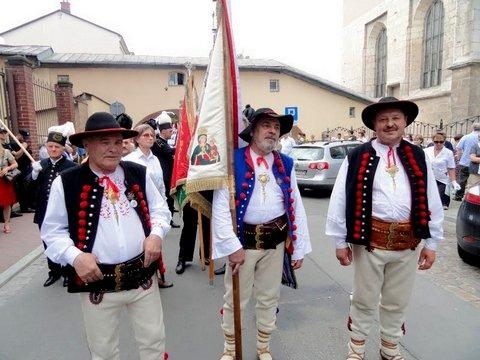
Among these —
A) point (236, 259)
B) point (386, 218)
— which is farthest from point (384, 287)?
point (236, 259)

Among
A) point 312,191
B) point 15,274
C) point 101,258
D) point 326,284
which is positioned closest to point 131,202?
point 101,258

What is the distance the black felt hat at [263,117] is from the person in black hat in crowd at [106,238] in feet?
2.87

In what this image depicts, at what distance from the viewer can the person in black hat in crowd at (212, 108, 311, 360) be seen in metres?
2.71

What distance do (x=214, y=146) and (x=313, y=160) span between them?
8811mm

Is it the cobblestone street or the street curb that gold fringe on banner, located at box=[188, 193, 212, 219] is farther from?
the street curb

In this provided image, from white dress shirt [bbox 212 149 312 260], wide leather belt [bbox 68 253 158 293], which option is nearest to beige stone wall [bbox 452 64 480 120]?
white dress shirt [bbox 212 149 312 260]

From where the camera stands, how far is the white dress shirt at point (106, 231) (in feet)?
7.16

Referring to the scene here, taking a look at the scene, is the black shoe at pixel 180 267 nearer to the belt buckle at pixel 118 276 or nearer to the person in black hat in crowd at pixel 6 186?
the belt buckle at pixel 118 276

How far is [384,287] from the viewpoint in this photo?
9.33 feet

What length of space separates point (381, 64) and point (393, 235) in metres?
34.3

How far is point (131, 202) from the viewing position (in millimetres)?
2342

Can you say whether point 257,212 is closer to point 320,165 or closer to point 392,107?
point 392,107

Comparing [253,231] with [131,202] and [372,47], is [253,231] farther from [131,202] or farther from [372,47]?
[372,47]

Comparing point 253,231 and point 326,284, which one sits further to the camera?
point 326,284
